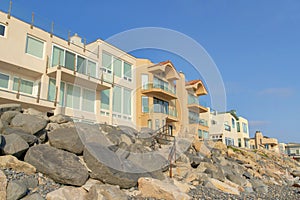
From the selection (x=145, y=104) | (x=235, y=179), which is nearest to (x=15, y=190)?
(x=235, y=179)

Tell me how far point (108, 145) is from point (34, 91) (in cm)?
819

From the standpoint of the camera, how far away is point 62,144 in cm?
830

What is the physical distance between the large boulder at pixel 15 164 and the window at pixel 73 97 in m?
10.3

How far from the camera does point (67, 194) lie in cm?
614

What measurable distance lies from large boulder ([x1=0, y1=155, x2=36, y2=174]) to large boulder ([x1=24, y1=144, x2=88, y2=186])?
24 centimetres

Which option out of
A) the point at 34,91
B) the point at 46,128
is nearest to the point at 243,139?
the point at 34,91

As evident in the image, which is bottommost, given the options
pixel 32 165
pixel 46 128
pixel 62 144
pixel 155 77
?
pixel 32 165

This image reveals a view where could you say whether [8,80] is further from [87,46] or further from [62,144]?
[62,144]

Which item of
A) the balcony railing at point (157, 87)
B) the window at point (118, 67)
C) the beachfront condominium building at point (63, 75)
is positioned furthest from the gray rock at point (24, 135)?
the balcony railing at point (157, 87)

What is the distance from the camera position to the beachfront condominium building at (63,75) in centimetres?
1457

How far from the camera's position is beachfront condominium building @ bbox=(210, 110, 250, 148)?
36972 millimetres

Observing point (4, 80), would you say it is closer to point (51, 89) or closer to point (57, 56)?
point (51, 89)

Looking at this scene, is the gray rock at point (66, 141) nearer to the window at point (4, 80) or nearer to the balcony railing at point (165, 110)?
the window at point (4, 80)

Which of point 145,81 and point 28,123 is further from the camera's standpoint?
point 145,81
